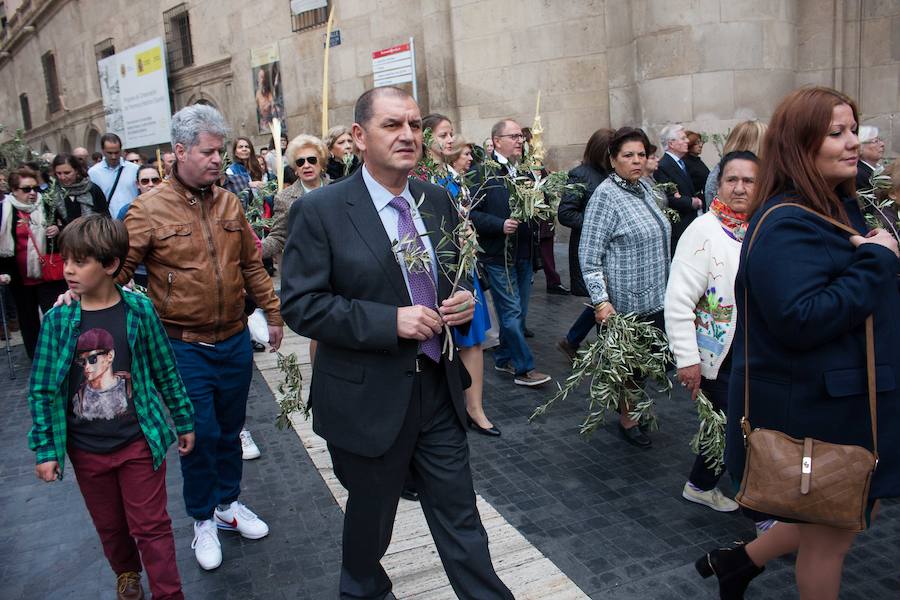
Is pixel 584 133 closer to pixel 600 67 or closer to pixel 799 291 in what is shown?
pixel 600 67

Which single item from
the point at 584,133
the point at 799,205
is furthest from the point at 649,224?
the point at 584,133

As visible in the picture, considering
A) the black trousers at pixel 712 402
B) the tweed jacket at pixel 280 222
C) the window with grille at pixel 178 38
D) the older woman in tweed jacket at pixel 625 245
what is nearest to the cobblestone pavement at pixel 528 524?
the black trousers at pixel 712 402

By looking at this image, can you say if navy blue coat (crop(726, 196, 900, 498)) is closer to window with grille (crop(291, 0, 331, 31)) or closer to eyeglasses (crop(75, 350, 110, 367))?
eyeglasses (crop(75, 350, 110, 367))

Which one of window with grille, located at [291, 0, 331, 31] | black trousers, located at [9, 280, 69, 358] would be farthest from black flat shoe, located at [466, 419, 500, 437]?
window with grille, located at [291, 0, 331, 31]

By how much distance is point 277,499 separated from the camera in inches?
178

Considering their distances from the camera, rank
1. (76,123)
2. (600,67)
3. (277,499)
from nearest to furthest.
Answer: (277,499) < (600,67) < (76,123)

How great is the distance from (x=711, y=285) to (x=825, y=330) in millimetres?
1418

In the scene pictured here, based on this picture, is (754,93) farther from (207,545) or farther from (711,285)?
(207,545)

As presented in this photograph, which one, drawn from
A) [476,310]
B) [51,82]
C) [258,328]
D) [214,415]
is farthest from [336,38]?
[51,82]

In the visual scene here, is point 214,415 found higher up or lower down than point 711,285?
lower down

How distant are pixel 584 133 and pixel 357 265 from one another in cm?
1097

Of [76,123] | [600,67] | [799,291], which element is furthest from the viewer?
[76,123]

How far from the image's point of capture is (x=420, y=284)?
9.27 feet

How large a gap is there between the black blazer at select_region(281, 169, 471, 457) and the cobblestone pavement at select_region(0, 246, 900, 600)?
1.23 metres
